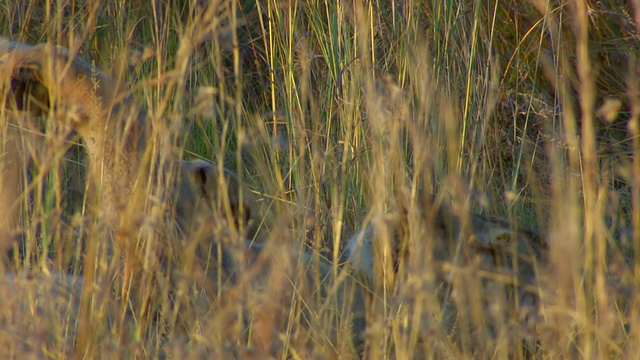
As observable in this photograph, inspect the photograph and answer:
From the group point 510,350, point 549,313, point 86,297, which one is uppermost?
point 86,297

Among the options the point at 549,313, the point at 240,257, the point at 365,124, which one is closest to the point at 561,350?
the point at 549,313

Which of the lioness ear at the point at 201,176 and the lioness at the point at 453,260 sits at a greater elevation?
the lioness ear at the point at 201,176

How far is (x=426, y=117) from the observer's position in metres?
2.00

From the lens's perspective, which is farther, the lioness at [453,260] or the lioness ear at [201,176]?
the lioness ear at [201,176]

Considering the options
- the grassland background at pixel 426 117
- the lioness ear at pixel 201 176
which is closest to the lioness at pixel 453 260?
the grassland background at pixel 426 117

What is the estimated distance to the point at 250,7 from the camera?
3990 millimetres

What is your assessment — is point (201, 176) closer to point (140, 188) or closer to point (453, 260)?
point (140, 188)

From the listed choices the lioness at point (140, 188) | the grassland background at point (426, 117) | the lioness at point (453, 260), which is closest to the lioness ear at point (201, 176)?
the lioness at point (140, 188)

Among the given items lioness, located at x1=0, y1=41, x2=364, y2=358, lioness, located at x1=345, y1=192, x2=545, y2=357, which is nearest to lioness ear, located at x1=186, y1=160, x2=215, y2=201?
lioness, located at x1=0, y1=41, x2=364, y2=358

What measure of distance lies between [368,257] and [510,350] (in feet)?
1.08

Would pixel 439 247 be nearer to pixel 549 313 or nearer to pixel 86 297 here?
pixel 549 313

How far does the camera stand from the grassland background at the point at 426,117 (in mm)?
1450

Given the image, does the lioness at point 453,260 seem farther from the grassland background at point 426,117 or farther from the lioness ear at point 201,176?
the lioness ear at point 201,176

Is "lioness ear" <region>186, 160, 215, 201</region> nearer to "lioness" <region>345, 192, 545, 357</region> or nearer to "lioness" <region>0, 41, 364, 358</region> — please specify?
"lioness" <region>0, 41, 364, 358</region>
